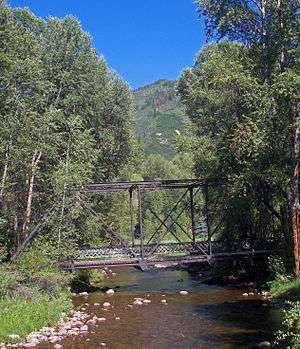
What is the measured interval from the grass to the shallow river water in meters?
1.57

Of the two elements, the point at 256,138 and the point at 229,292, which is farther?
the point at 229,292

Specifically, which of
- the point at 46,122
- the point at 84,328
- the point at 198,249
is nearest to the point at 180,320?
the point at 84,328

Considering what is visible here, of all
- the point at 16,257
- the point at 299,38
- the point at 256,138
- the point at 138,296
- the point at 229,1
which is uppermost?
the point at 229,1

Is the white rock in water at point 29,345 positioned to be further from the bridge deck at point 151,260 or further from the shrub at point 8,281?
the bridge deck at point 151,260

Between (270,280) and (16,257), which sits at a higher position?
(16,257)

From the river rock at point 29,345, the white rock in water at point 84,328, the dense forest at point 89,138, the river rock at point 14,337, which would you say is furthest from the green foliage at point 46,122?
the river rock at point 29,345

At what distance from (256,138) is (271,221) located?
1007cm

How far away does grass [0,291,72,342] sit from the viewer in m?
18.2

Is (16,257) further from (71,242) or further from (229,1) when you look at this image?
(229,1)

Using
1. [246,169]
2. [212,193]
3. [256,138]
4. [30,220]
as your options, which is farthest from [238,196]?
[30,220]

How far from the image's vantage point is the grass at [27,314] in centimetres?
1817

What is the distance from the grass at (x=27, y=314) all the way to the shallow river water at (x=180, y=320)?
61.8 inches

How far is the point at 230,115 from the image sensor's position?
3033 centimetres

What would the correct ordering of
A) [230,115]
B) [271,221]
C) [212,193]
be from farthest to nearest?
[212,193] < [271,221] < [230,115]
